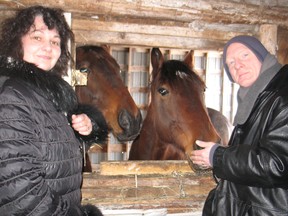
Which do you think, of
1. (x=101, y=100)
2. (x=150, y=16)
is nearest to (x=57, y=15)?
(x=150, y=16)

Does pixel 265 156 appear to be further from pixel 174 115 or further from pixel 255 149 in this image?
pixel 174 115

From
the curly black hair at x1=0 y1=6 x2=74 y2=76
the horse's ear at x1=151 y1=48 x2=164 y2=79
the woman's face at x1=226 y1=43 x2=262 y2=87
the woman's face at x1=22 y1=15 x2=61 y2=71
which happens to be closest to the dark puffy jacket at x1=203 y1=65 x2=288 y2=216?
the woman's face at x1=226 y1=43 x2=262 y2=87

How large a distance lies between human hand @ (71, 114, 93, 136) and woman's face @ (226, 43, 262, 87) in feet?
3.91

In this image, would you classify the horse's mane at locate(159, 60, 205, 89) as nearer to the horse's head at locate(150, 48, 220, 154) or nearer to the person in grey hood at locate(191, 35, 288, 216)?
the horse's head at locate(150, 48, 220, 154)

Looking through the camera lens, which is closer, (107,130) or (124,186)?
(107,130)

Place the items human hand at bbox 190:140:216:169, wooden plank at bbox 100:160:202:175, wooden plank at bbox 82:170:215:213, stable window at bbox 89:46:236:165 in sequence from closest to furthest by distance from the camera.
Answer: human hand at bbox 190:140:216:169
wooden plank at bbox 82:170:215:213
wooden plank at bbox 100:160:202:175
stable window at bbox 89:46:236:165

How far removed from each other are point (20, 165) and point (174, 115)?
9.13ft

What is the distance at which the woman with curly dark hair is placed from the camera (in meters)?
1.40

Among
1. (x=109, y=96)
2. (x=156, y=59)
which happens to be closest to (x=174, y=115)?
(x=109, y=96)

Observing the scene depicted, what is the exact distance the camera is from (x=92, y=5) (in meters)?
2.93

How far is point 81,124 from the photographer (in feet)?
7.20

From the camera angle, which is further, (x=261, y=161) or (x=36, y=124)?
(x=261, y=161)

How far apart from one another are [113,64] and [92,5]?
1591 mm

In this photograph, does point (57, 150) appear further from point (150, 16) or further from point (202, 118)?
point (202, 118)
